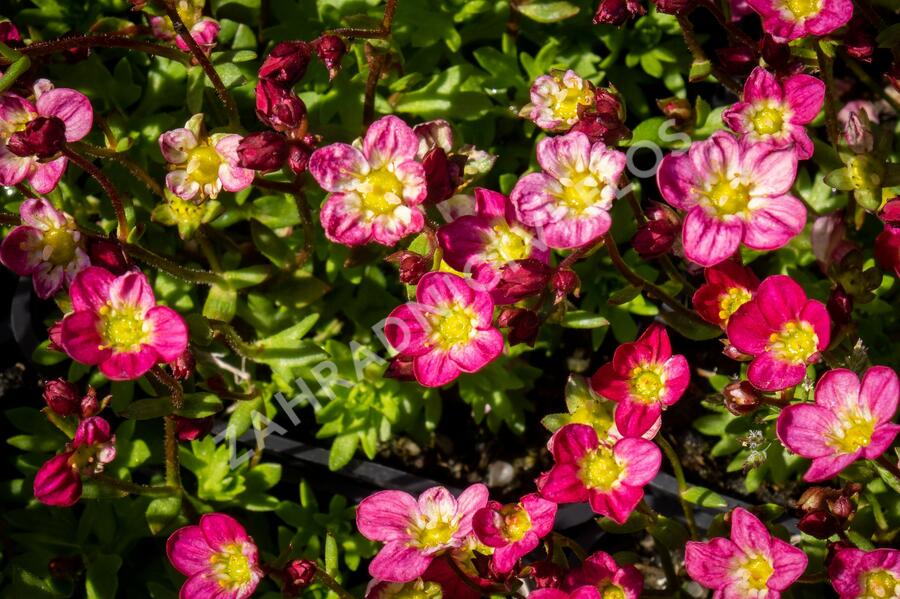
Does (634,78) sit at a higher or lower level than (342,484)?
higher

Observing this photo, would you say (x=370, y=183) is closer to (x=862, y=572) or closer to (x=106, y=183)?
(x=106, y=183)

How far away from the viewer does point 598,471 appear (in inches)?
83.6

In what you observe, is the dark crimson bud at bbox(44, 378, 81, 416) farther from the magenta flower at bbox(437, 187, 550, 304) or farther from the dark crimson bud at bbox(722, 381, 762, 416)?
the dark crimson bud at bbox(722, 381, 762, 416)

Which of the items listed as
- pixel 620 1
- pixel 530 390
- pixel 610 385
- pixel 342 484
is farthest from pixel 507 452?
pixel 620 1

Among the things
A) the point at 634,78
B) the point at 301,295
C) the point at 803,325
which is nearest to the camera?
the point at 803,325

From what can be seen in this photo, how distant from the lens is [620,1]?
2197 mm

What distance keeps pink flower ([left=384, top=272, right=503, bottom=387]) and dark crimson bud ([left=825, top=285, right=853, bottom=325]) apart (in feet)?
2.38

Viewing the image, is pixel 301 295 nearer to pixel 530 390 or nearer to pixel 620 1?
pixel 530 390

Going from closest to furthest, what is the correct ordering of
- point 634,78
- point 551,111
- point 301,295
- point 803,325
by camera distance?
point 803,325 < point 551,111 < point 301,295 < point 634,78

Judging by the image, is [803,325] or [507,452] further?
[507,452]

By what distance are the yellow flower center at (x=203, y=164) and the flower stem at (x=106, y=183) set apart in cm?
17

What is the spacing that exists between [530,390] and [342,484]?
64 centimetres

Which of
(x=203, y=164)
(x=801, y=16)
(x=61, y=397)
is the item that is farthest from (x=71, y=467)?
(x=801, y=16)

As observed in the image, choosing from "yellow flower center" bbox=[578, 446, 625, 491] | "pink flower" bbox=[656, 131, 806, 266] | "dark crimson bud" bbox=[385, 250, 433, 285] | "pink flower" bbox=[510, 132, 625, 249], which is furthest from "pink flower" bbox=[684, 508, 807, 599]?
"dark crimson bud" bbox=[385, 250, 433, 285]
